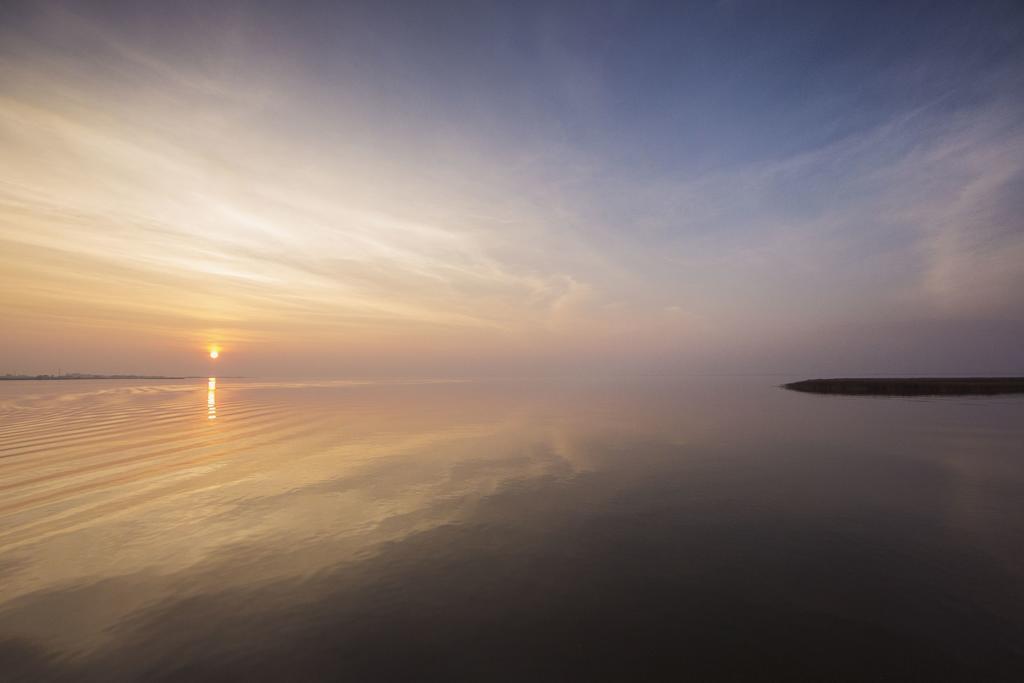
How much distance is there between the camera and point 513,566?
12305 millimetres

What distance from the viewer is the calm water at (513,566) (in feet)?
27.5

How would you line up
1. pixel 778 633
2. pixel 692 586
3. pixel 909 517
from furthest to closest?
pixel 909 517 < pixel 692 586 < pixel 778 633

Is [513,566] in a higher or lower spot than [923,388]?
higher

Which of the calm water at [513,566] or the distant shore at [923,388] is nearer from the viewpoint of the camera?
the calm water at [513,566]

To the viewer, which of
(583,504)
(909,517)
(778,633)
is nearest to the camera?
(778,633)

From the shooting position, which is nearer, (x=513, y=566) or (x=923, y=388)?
(x=513, y=566)

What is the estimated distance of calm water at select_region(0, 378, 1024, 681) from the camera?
838cm

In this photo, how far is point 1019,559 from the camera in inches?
491

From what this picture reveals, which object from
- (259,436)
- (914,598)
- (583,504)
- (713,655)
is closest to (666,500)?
(583,504)

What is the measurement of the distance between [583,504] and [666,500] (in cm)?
378

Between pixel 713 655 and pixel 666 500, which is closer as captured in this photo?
pixel 713 655

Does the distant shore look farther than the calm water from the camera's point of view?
Yes

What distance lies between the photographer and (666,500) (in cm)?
1795

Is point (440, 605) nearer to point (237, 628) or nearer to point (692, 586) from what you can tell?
point (237, 628)
